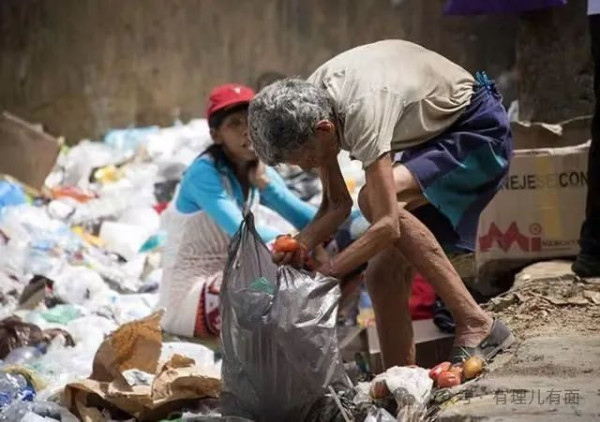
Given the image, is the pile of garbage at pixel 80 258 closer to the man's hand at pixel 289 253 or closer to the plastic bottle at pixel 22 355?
the plastic bottle at pixel 22 355

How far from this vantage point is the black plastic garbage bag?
320 cm

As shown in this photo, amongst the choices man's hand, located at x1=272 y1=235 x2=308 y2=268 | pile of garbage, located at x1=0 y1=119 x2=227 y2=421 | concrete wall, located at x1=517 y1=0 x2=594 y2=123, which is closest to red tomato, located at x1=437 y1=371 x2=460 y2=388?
man's hand, located at x1=272 y1=235 x2=308 y2=268

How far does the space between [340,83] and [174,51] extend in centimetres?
566

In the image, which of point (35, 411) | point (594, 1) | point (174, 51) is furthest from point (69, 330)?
point (174, 51)

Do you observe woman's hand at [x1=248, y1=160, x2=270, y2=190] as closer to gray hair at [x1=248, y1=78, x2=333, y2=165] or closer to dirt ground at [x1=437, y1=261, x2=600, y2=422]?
dirt ground at [x1=437, y1=261, x2=600, y2=422]

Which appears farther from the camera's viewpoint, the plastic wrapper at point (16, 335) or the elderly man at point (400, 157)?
the plastic wrapper at point (16, 335)

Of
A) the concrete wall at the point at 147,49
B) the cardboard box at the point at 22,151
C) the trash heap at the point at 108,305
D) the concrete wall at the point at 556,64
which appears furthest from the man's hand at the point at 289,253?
the concrete wall at the point at 147,49

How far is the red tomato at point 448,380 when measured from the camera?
10.5ft

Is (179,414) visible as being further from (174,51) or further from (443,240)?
(174,51)

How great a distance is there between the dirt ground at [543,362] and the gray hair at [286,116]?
0.83 meters

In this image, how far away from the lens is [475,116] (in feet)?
12.1

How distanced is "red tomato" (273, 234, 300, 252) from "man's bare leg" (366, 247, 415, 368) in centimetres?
42

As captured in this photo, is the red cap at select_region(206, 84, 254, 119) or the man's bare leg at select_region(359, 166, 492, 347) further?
the red cap at select_region(206, 84, 254, 119)

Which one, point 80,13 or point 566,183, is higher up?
point 80,13
